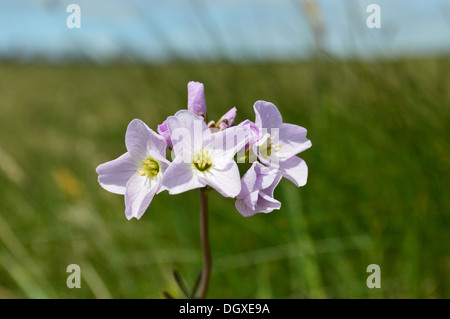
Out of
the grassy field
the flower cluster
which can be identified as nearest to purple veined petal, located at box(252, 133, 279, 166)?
the flower cluster

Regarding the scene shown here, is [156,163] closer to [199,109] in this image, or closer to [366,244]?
[199,109]

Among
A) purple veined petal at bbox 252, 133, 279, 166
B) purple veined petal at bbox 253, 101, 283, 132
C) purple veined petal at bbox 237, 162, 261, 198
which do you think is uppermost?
purple veined petal at bbox 253, 101, 283, 132

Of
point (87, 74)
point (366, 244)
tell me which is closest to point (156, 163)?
point (366, 244)

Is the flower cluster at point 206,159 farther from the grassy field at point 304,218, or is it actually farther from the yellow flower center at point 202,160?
the grassy field at point 304,218

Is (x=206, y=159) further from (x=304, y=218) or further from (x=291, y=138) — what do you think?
(x=304, y=218)

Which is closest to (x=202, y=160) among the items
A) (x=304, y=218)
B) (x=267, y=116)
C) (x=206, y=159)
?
(x=206, y=159)

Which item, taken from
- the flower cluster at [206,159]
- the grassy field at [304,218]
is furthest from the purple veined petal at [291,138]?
the grassy field at [304,218]

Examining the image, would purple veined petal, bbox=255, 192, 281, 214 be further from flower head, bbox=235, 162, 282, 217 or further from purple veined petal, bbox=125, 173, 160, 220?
purple veined petal, bbox=125, 173, 160, 220
